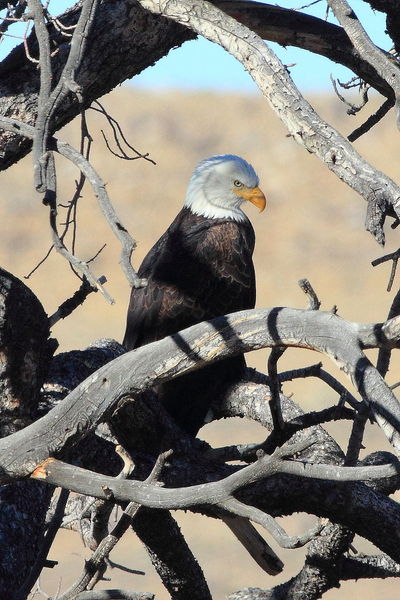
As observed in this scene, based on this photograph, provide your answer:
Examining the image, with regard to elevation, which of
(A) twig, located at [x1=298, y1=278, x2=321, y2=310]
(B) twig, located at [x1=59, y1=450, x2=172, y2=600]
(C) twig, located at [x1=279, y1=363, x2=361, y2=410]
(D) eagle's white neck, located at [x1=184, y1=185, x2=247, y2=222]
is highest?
(D) eagle's white neck, located at [x1=184, y1=185, x2=247, y2=222]

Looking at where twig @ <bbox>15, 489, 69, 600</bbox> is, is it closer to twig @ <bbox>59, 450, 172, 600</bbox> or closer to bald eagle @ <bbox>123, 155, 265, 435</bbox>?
twig @ <bbox>59, 450, 172, 600</bbox>

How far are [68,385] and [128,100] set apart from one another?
23.3 metres

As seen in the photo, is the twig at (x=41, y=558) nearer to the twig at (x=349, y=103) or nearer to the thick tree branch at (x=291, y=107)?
the thick tree branch at (x=291, y=107)

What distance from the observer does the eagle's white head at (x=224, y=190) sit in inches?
221

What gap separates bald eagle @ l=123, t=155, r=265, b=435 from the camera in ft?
15.8

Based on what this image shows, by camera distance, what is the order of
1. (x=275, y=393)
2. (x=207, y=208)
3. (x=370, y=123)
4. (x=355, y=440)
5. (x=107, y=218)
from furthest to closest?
1. (x=207, y=208)
2. (x=370, y=123)
3. (x=355, y=440)
4. (x=275, y=393)
5. (x=107, y=218)

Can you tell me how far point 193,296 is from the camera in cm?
486

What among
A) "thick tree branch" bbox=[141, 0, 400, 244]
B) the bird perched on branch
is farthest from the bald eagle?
"thick tree branch" bbox=[141, 0, 400, 244]

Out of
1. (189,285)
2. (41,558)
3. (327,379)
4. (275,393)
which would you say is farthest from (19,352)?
(189,285)

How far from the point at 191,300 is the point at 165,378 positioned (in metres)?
2.40

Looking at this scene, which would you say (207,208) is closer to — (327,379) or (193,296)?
(193,296)

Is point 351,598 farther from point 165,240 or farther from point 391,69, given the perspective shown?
point 391,69

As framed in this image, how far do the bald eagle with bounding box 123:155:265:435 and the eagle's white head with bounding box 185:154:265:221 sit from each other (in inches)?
15.0

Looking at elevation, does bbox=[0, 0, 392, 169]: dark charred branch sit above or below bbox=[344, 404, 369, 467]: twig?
above
